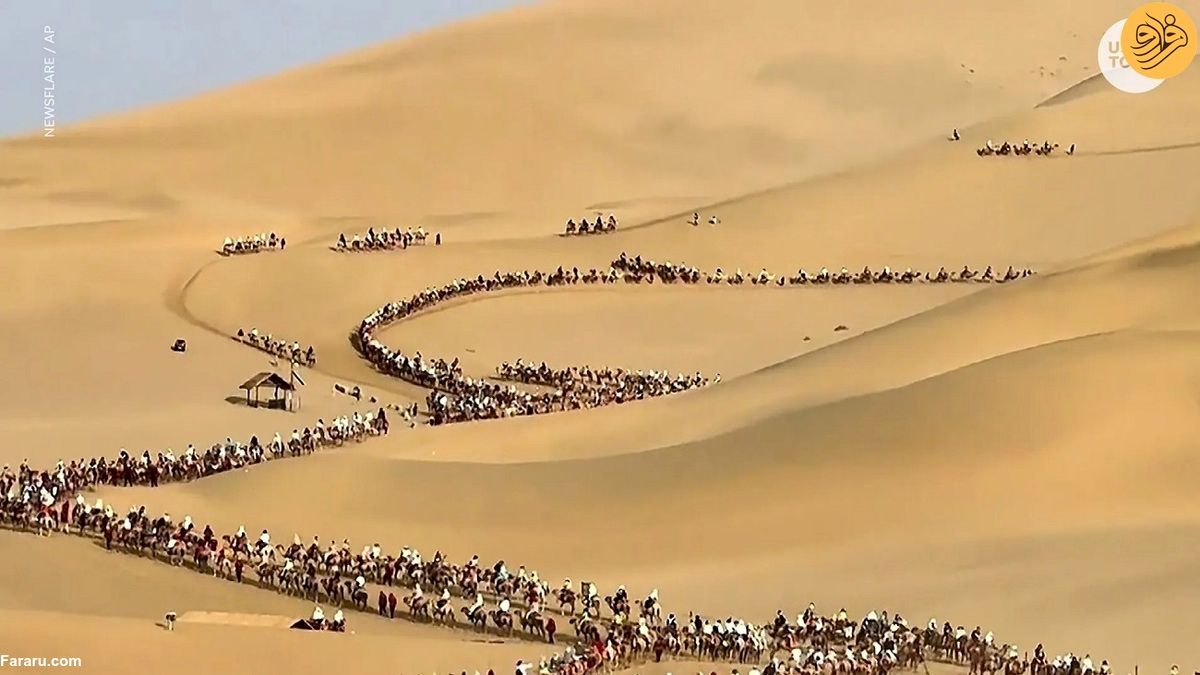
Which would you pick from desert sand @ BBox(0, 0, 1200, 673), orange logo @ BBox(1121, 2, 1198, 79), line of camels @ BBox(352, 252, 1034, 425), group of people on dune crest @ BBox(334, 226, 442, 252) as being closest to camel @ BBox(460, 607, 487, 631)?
desert sand @ BBox(0, 0, 1200, 673)

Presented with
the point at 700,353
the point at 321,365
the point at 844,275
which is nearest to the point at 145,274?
the point at 321,365

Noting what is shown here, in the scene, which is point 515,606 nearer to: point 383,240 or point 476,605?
point 476,605

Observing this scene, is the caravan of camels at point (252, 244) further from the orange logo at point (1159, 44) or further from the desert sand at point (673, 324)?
the orange logo at point (1159, 44)

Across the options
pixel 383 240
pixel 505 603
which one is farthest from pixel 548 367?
pixel 505 603

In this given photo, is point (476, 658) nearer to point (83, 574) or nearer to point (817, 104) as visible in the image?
point (83, 574)

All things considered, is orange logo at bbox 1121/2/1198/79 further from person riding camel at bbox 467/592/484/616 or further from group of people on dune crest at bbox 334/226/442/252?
person riding camel at bbox 467/592/484/616

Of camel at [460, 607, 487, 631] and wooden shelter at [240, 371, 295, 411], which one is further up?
wooden shelter at [240, 371, 295, 411]
